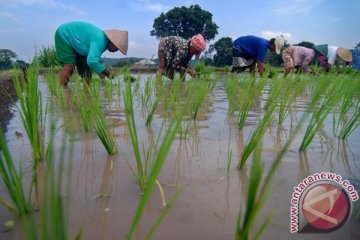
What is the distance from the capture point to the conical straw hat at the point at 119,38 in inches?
117

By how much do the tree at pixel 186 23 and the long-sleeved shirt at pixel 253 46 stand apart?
78.0 ft

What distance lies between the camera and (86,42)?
303 centimetres

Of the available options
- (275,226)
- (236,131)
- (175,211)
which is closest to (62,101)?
(236,131)

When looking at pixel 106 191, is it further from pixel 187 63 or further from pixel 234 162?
Result: pixel 187 63

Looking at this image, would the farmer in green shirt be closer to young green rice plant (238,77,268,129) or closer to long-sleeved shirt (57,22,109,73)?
long-sleeved shirt (57,22,109,73)

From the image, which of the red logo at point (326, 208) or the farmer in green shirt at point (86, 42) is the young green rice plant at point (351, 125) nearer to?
the red logo at point (326, 208)

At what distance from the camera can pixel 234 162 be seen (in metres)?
1.05

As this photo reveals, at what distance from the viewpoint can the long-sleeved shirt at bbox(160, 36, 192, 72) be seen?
381 cm

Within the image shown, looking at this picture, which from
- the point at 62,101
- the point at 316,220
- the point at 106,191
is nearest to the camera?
the point at 316,220

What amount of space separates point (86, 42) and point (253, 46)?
111 inches

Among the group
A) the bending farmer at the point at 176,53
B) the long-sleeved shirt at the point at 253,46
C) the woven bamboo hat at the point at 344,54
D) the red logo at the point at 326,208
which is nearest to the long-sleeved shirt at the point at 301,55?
the woven bamboo hat at the point at 344,54

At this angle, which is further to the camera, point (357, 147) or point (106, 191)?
point (357, 147)

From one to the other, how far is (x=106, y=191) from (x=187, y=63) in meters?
3.41

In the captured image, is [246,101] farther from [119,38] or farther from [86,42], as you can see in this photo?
[86,42]
